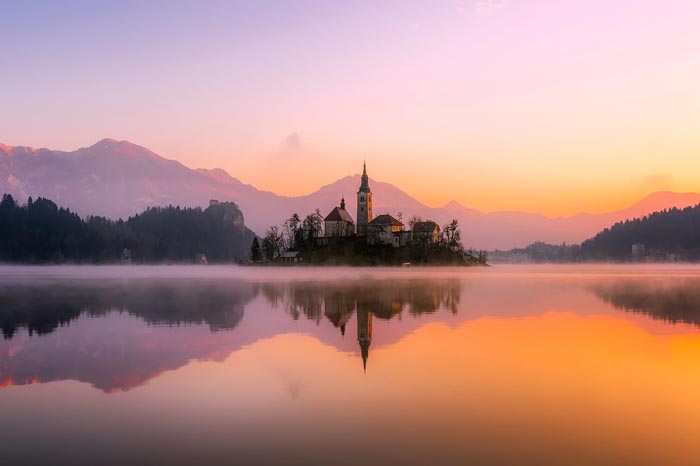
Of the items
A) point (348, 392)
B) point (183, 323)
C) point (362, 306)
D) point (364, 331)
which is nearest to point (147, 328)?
point (183, 323)

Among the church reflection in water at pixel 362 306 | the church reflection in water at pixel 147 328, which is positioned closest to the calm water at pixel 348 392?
the church reflection in water at pixel 147 328

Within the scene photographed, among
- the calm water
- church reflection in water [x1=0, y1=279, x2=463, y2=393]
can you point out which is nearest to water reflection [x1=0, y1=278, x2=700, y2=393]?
church reflection in water [x1=0, y1=279, x2=463, y2=393]

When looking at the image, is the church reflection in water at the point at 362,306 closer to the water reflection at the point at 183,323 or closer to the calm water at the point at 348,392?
the water reflection at the point at 183,323

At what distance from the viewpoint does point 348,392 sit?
→ 19.8 meters

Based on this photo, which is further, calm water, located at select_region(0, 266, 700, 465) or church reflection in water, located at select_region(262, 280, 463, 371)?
church reflection in water, located at select_region(262, 280, 463, 371)

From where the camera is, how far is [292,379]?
71.7ft

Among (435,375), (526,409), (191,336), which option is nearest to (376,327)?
(191,336)

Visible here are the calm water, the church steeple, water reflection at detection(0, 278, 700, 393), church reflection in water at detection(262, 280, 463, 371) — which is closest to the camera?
the calm water

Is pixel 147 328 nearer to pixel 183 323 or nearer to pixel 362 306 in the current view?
pixel 183 323

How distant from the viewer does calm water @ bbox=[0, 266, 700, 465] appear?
14.0m

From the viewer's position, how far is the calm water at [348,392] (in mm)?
13953

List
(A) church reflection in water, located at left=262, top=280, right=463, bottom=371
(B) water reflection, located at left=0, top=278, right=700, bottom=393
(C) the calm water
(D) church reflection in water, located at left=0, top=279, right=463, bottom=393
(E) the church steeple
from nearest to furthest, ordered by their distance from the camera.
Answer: (C) the calm water
(D) church reflection in water, located at left=0, top=279, right=463, bottom=393
(B) water reflection, located at left=0, top=278, right=700, bottom=393
(E) the church steeple
(A) church reflection in water, located at left=262, top=280, right=463, bottom=371

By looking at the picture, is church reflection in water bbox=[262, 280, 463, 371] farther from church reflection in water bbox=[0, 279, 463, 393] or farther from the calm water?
the calm water

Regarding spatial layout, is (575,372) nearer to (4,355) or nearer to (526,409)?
(526,409)
